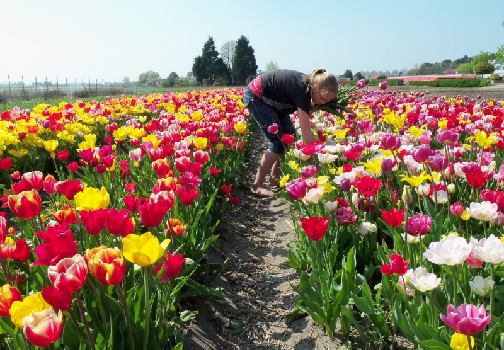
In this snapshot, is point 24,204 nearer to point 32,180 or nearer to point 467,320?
point 32,180

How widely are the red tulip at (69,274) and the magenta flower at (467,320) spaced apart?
40.3 inches

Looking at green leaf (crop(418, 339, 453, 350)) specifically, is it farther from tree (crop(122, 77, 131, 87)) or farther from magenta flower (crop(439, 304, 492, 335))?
tree (crop(122, 77, 131, 87))

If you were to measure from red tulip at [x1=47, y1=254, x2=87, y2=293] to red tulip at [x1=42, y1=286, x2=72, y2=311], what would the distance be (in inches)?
0.4

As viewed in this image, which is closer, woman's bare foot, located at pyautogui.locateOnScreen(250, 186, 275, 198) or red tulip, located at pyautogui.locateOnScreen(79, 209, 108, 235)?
red tulip, located at pyautogui.locateOnScreen(79, 209, 108, 235)

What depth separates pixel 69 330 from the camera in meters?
1.60

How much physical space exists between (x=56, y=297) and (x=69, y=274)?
67 mm

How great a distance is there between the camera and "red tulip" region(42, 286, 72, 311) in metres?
1.19

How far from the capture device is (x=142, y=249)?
4.58ft

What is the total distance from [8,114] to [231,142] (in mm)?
3515

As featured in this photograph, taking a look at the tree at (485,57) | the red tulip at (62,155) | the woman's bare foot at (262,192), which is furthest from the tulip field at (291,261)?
the tree at (485,57)

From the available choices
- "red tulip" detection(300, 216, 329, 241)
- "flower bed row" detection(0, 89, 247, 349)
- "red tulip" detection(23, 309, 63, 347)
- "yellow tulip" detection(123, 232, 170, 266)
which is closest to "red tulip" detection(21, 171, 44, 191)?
"flower bed row" detection(0, 89, 247, 349)

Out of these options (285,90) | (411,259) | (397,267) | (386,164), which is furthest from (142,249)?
(285,90)

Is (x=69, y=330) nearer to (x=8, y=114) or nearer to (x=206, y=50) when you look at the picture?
(x=8, y=114)

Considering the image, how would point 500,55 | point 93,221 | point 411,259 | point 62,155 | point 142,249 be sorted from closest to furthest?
point 142,249 < point 93,221 < point 411,259 < point 62,155 < point 500,55
